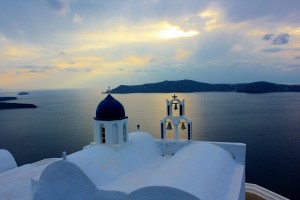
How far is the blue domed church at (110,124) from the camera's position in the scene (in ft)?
42.9

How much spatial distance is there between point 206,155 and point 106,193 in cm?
481

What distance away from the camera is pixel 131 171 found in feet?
39.3

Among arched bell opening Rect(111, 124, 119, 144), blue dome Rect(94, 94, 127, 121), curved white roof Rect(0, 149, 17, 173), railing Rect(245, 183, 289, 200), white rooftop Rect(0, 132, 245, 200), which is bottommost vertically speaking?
railing Rect(245, 183, 289, 200)

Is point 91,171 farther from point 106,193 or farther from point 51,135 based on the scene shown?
point 51,135

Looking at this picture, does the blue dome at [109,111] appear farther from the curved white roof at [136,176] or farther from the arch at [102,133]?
the curved white roof at [136,176]

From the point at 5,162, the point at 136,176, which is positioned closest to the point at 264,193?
the point at 136,176

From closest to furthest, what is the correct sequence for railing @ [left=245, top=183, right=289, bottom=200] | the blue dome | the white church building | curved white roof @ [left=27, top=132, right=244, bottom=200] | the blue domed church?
curved white roof @ [left=27, top=132, right=244, bottom=200], the white church building, the blue domed church, the blue dome, railing @ [left=245, top=183, right=289, bottom=200]

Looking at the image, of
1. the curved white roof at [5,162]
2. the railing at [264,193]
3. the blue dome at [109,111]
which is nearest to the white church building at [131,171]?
the blue dome at [109,111]

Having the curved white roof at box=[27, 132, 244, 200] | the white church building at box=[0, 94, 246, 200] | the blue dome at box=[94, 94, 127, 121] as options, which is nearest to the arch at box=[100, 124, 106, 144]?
the white church building at box=[0, 94, 246, 200]

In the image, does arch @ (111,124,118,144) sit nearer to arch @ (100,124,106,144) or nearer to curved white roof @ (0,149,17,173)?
arch @ (100,124,106,144)

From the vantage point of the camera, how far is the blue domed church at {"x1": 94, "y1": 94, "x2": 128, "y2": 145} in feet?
42.9

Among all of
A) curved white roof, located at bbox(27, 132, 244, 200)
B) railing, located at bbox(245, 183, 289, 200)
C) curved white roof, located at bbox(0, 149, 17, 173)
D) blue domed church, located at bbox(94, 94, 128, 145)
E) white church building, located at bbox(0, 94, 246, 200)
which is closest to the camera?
curved white roof, located at bbox(27, 132, 244, 200)

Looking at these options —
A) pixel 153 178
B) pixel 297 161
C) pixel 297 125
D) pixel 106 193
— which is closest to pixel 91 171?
pixel 106 193

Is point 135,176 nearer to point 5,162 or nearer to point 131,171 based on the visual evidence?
point 131,171
